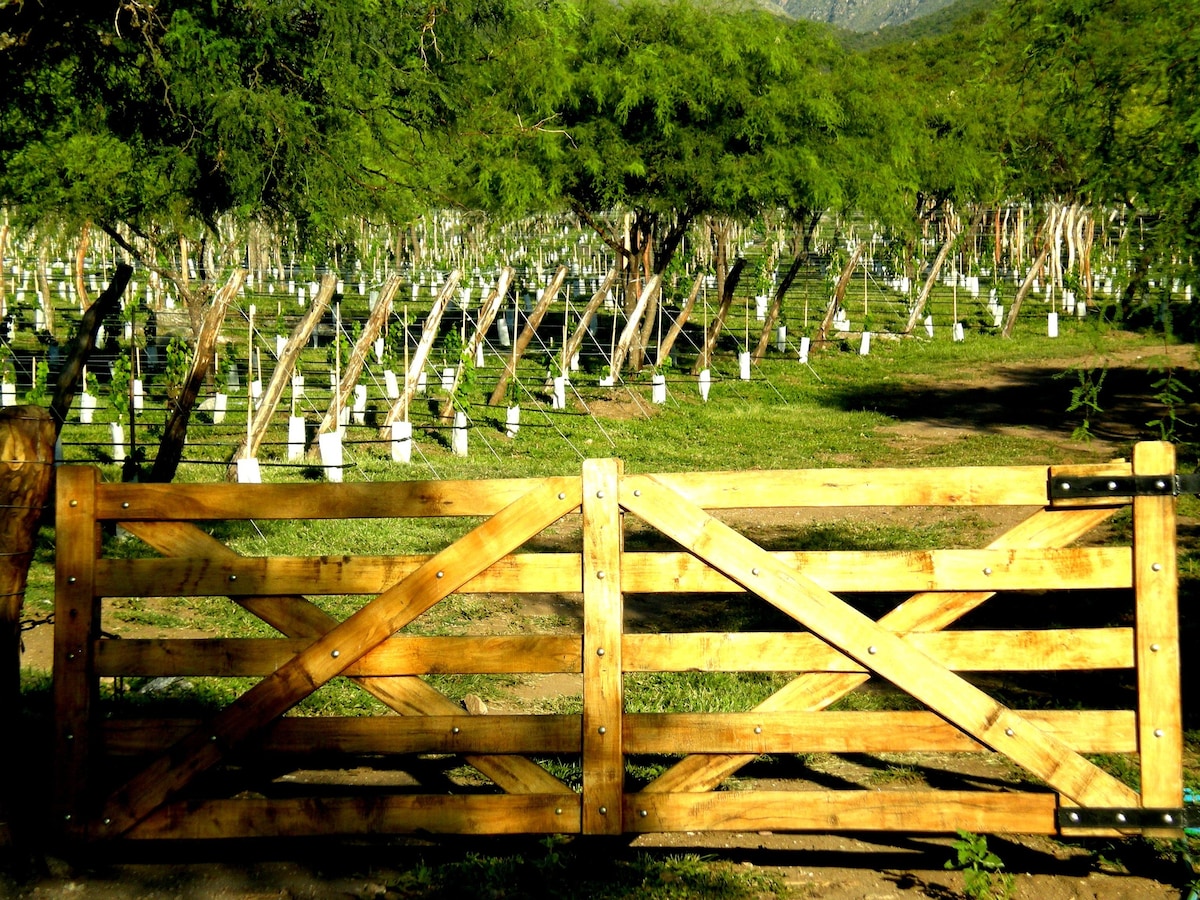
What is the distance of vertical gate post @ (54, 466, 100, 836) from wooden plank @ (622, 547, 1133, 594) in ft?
6.05

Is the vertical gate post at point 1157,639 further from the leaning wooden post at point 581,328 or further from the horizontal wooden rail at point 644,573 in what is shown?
the leaning wooden post at point 581,328

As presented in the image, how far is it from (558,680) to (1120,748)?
3548 millimetres

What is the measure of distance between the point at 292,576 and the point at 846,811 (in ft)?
→ 6.76

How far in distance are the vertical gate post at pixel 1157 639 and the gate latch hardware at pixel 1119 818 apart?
29 millimetres

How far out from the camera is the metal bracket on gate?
4.22m

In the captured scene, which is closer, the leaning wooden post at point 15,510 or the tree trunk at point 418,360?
the leaning wooden post at point 15,510

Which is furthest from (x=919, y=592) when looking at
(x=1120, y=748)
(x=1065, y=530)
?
(x=1120, y=748)

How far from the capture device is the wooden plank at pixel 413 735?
4.34m

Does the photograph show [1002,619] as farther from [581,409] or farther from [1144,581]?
[581,409]

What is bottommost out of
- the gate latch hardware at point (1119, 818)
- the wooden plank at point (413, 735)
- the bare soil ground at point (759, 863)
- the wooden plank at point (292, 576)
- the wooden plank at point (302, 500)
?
the bare soil ground at point (759, 863)

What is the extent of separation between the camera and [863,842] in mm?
4797

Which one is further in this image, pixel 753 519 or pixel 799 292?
pixel 799 292

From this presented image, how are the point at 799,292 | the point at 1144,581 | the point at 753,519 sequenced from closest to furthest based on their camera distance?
the point at 1144,581 → the point at 753,519 → the point at 799,292

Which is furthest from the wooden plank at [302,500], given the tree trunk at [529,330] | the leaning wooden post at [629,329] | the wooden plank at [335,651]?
the leaning wooden post at [629,329]
